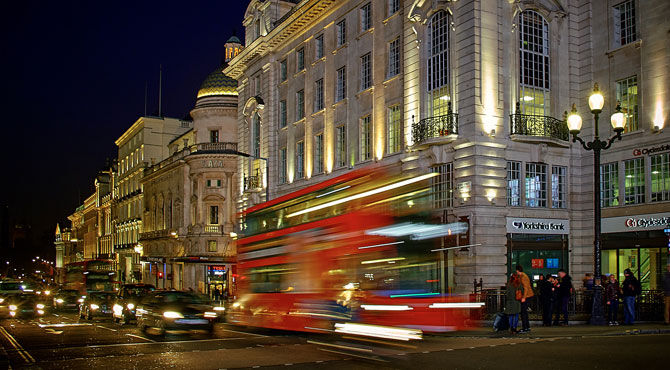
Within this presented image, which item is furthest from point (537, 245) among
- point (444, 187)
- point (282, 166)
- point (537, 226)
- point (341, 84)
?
point (282, 166)

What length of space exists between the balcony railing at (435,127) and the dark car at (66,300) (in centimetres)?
2204

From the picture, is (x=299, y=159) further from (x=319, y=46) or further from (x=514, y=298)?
(x=514, y=298)

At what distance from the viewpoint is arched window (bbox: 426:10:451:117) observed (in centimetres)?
3219

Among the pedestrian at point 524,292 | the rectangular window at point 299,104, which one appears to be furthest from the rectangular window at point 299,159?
the pedestrian at point 524,292

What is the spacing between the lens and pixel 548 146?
3139cm

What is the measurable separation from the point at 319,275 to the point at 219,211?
48694mm

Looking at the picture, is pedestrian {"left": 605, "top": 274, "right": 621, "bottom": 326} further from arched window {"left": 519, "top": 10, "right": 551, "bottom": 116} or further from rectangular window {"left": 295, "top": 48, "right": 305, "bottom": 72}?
rectangular window {"left": 295, "top": 48, "right": 305, "bottom": 72}

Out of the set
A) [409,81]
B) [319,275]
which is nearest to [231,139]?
[409,81]

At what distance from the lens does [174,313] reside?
73.0 ft

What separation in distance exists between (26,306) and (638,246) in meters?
28.6

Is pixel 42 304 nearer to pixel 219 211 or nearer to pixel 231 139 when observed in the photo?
pixel 219 211

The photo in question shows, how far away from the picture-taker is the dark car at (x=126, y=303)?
29125 millimetres

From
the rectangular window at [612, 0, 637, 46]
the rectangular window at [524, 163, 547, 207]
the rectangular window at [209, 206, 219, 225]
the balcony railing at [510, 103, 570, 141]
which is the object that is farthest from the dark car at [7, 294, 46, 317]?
the rectangular window at [612, 0, 637, 46]

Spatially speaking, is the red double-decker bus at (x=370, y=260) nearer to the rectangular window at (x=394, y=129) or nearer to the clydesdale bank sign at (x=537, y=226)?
the clydesdale bank sign at (x=537, y=226)
